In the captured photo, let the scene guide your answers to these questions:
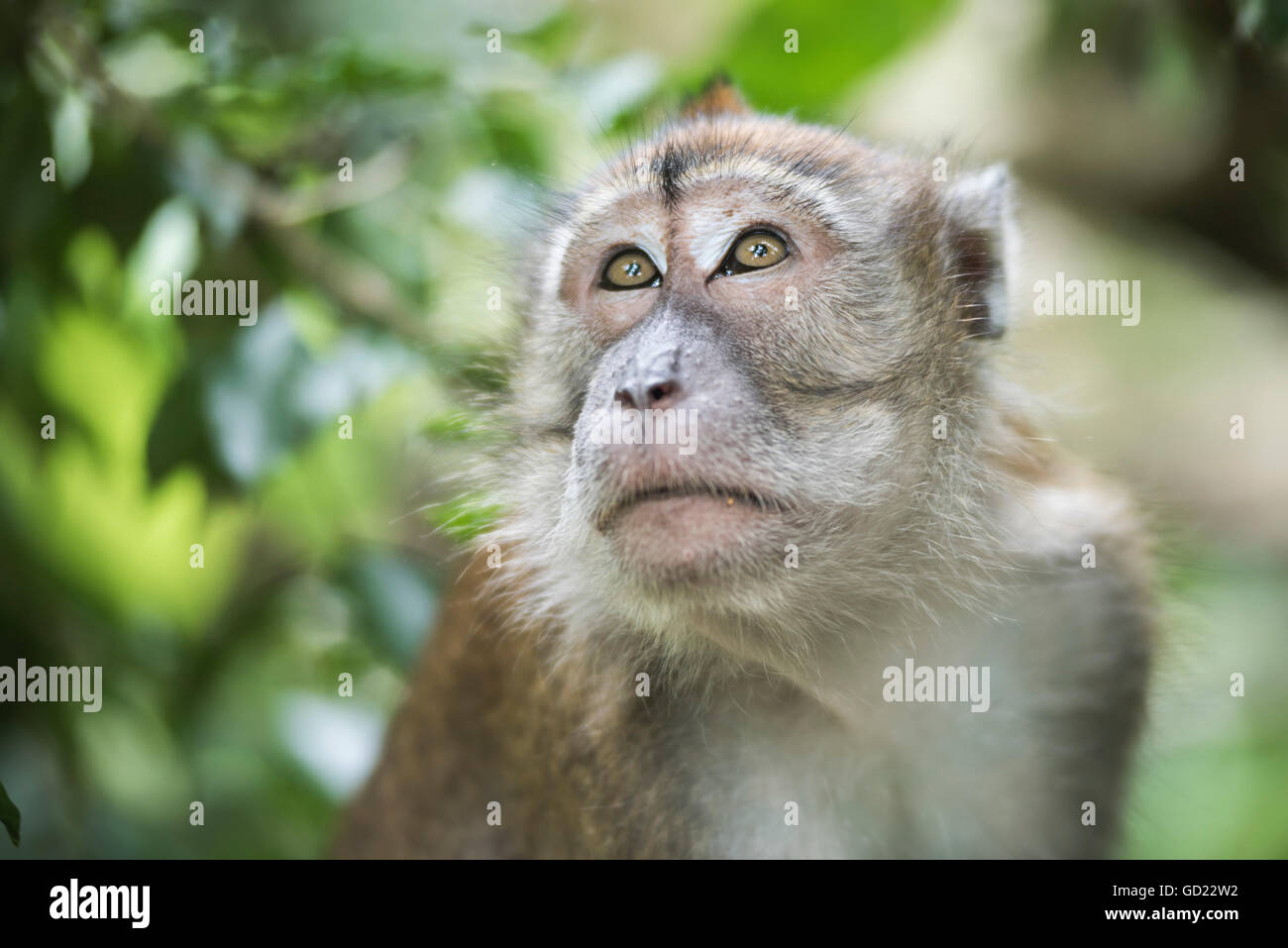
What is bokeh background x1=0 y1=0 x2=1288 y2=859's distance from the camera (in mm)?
3848

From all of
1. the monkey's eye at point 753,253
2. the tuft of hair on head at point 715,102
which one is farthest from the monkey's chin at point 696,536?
the tuft of hair on head at point 715,102

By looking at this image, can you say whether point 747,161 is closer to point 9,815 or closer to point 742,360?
point 742,360

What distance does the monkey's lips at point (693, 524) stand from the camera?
2.80 meters

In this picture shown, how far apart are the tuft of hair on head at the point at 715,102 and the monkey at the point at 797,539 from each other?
143mm

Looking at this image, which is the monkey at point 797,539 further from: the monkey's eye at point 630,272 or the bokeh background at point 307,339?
the bokeh background at point 307,339

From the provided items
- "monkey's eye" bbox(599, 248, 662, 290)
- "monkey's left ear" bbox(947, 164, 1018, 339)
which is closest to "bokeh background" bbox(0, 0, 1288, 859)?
"monkey's left ear" bbox(947, 164, 1018, 339)

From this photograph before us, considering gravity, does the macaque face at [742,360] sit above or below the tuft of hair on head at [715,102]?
below

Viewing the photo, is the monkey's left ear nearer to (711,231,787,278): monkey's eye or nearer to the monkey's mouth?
(711,231,787,278): monkey's eye

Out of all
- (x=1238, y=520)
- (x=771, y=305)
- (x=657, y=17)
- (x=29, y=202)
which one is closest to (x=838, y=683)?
(x=771, y=305)

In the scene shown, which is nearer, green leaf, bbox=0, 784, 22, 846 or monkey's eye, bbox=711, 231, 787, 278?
green leaf, bbox=0, 784, 22, 846

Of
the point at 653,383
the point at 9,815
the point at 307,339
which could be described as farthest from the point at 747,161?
the point at 9,815

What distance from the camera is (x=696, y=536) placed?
281 centimetres
